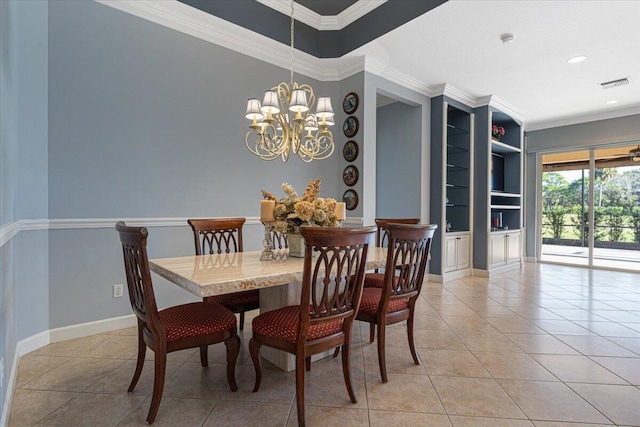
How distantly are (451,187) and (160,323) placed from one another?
492cm

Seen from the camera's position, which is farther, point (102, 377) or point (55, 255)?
point (55, 255)

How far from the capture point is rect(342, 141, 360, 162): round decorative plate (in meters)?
3.96

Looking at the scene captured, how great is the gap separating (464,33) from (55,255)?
168 inches

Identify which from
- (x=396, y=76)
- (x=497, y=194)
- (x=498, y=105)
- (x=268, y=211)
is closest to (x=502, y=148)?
Result: (x=498, y=105)

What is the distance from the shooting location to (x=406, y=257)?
2104mm

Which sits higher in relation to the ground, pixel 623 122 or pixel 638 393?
pixel 623 122

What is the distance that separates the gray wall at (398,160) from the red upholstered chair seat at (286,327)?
329 cm

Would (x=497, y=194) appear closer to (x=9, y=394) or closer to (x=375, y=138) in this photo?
(x=375, y=138)

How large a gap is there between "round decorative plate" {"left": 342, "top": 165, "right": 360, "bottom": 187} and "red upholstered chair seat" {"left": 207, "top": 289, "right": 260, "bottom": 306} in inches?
79.8

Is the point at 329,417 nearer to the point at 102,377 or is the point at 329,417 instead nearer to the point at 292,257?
the point at 292,257

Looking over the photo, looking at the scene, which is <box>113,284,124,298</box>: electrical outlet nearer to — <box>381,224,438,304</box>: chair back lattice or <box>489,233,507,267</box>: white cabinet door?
<box>381,224,438,304</box>: chair back lattice

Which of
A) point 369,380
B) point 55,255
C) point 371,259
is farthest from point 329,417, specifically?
point 55,255

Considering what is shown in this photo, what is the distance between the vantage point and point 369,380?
2057mm

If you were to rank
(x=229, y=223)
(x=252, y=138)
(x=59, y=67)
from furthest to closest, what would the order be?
(x=252, y=138)
(x=229, y=223)
(x=59, y=67)
